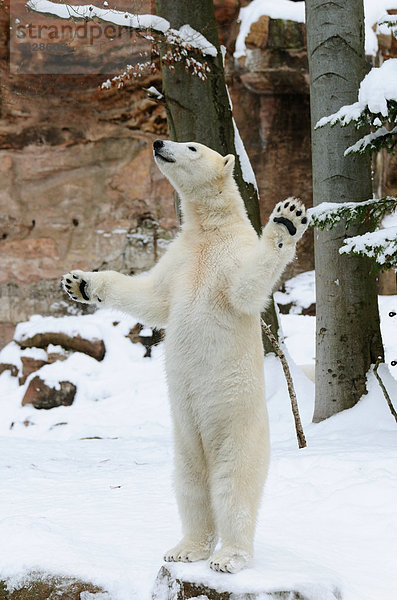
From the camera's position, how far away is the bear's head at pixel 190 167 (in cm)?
293

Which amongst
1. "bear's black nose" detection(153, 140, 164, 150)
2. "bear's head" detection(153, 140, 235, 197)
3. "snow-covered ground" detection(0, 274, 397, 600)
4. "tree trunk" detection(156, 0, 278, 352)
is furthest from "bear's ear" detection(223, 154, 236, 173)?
"tree trunk" detection(156, 0, 278, 352)

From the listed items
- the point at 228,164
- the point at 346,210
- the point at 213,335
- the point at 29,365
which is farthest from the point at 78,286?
the point at 29,365

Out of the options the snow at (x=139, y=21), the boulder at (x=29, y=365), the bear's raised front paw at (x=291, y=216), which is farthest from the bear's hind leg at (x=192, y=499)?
the boulder at (x=29, y=365)

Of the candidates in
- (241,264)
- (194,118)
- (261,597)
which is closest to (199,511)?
(261,597)

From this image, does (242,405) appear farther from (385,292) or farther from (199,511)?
(385,292)

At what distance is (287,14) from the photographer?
39.4ft

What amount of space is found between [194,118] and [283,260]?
14.0ft

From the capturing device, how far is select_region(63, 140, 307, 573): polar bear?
8.43ft

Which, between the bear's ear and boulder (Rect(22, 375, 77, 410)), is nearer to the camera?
the bear's ear

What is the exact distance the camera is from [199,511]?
107 inches

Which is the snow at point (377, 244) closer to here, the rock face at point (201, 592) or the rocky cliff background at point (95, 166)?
the rock face at point (201, 592)

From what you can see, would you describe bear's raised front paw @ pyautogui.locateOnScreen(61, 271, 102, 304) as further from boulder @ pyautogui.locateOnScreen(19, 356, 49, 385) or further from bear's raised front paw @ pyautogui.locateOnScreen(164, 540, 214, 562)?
boulder @ pyautogui.locateOnScreen(19, 356, 49, 385)

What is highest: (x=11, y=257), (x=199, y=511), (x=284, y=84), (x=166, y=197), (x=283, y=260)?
(x=284, y=84)

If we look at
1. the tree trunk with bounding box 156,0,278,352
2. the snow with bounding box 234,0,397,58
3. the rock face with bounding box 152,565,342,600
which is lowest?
the rock face with bounding box 152,565,342,600
